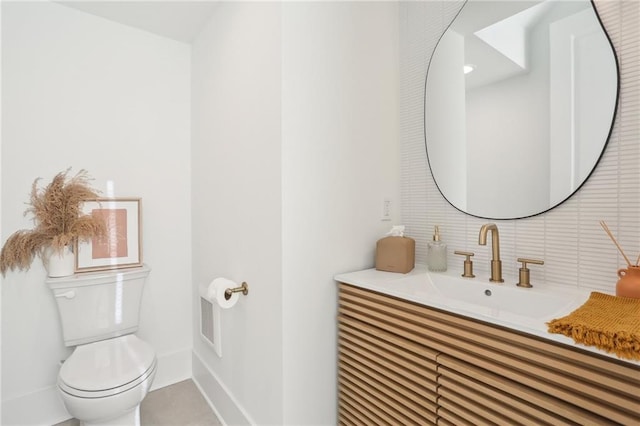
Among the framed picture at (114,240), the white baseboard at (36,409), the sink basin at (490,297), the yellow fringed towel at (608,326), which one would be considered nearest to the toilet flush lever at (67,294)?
the framed picture at (114,240)

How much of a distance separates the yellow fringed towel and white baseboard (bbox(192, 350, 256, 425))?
1363 mm

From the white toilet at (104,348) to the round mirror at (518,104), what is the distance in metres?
1.66

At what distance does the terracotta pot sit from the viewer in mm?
955

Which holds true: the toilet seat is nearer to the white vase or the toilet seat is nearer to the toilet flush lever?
the toilet flush lever

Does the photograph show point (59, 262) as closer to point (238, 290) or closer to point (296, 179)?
point (238, 290)

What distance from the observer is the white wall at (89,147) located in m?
1.74

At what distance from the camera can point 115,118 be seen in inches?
79.7

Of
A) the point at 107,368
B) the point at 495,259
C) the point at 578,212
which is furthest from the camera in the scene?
the point at 107,368

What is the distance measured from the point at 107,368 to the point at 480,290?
1.66 metres

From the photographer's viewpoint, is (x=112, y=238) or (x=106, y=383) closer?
(x=106, y=383)

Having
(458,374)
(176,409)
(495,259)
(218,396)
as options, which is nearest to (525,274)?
(495,259)

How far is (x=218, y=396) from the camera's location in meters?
1.86

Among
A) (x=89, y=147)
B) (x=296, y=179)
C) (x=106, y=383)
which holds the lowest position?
(x=106, y=383)

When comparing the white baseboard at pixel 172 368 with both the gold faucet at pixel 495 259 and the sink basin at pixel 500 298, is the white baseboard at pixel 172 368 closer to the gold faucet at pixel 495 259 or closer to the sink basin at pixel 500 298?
the sink basin at pixel 500 298
